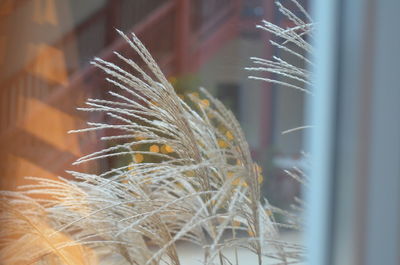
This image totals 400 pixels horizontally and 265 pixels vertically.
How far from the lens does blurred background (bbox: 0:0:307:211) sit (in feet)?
3.78

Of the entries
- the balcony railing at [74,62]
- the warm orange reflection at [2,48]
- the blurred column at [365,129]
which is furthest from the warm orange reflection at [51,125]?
the blurred column at [365,129]

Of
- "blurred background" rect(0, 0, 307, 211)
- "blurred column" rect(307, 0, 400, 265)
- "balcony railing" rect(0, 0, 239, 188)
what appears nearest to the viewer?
"blurred column" rect(307, 0, 400, 265)

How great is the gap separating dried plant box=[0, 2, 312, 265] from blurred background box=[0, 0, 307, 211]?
0.03 metres

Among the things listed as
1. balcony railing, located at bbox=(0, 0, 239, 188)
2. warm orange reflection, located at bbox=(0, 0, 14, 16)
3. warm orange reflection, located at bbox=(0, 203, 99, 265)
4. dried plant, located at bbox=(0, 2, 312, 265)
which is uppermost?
warm orange reflection, located at bbox=(0, 0, 14, 16)

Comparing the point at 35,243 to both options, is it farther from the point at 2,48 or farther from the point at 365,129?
the point at 365,129

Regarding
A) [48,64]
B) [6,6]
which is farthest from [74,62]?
[6,6]

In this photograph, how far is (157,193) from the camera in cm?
125

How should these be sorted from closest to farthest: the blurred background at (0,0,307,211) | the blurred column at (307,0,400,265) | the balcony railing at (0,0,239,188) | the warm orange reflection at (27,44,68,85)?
the blurred column at (307,0,400,265), the blurred background at (0,0,307,211), the balcony railing at (0,0,239,188), the warm orange reflection at (27,44,68,85)

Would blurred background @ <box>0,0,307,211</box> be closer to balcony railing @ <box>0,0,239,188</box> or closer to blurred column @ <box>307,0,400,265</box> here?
balcony railing @ <box>0,0,239,188</box>

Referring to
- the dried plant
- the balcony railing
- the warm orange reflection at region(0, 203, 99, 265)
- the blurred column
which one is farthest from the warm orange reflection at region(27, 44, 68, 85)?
the blurred column

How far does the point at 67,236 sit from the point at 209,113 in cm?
37

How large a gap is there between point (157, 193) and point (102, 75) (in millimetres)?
256

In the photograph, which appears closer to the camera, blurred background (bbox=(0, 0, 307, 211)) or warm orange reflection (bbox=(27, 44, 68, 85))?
blurred background (bbox=(0, 0, 307, 211))

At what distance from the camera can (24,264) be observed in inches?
52.9
